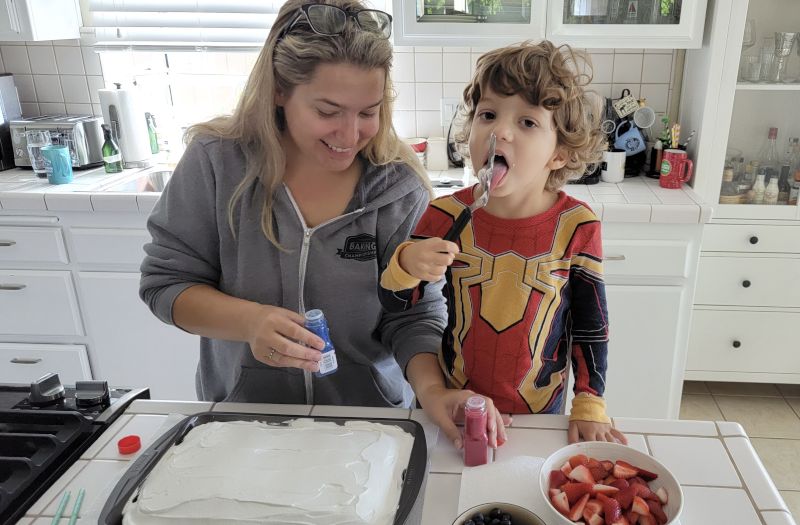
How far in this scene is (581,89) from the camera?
101 centimetres

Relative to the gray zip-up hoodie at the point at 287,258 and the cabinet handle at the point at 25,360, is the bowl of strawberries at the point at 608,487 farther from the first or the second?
the cabinet handle at the point at 25,360

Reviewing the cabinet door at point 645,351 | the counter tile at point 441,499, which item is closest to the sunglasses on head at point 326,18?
the counter tile at point 441,499

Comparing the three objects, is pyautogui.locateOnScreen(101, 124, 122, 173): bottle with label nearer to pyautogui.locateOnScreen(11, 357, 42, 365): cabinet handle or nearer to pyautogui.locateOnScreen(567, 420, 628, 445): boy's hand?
pyautogui.locateOnScreen(11, 357, 42, 365): cabinet handle

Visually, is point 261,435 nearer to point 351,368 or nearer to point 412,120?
point 351,368

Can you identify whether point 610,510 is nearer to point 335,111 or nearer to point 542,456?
point 542,456

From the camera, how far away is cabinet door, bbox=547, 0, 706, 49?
2145 millimetres

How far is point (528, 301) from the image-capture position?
100cm

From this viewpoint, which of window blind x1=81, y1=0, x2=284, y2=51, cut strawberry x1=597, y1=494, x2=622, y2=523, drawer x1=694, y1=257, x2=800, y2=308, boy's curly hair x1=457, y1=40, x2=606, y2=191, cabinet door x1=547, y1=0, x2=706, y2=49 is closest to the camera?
cut strawberry x1=597, y1=494, x2=622, y2=523

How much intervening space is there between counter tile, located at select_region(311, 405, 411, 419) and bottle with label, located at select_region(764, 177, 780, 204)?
6.37 feet

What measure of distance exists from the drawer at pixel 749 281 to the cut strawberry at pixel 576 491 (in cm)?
187

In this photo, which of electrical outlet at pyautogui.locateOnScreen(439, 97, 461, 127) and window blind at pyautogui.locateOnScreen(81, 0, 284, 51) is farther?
electrical outlet at pyautogui.locateOnScreen(439, 97, 461, 127)

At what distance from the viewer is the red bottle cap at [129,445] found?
36.2 inches

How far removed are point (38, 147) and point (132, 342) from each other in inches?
32.0

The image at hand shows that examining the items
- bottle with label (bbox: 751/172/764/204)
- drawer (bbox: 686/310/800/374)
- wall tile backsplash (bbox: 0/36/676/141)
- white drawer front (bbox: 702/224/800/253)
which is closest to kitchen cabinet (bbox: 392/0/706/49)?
wall tile backsplash (bbox: 0/36/676/141)
